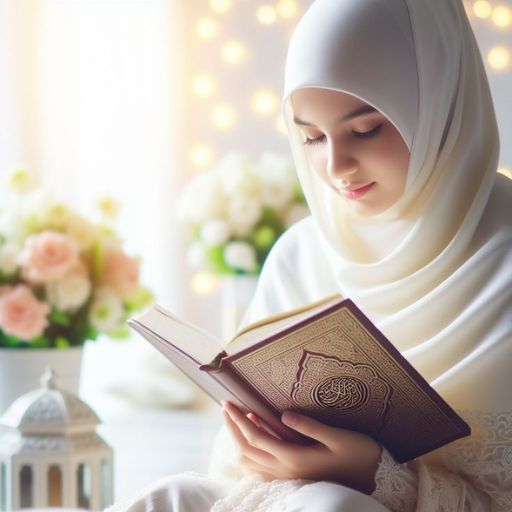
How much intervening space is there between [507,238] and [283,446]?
43 cm

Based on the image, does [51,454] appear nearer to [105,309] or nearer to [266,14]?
[105,309]

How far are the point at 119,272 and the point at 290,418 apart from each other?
1.23 metres

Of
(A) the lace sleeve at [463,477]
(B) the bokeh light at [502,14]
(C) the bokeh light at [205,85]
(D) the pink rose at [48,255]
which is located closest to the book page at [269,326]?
(A) the lace sleeve at [463,477]

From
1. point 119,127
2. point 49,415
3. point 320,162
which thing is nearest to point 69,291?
point 49,415

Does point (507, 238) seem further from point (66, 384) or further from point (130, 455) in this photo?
point (130, 455)

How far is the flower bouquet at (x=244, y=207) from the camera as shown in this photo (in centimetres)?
304

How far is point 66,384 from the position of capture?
2443 millimetres

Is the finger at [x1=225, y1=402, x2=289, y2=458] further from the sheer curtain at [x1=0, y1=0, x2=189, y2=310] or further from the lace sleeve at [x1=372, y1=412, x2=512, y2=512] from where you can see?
the sheer curtain at [x1=0, y1=0, x2=189, y2=310]

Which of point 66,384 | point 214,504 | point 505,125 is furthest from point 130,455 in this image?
point 214,504

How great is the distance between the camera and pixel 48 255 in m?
2.31

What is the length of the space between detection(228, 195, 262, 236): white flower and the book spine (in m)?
1.68

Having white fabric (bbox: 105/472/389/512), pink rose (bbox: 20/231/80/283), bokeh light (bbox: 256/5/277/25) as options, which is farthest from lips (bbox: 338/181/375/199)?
bokeh light (bbox: 256/5/277/25)

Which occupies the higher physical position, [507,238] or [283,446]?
[507,238]

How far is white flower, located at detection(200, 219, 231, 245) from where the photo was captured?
3053 mm
